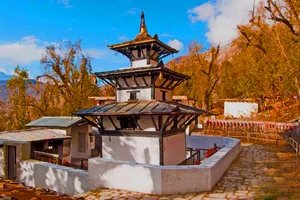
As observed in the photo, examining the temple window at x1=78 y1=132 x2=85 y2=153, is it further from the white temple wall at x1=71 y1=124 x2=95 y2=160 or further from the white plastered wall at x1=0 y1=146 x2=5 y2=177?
the white plastered wall at x1=0 y1=146 x2=5 y2=177

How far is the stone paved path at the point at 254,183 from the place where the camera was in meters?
7.35

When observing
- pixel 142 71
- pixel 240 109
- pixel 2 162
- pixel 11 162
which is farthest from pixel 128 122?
pixel 240 109

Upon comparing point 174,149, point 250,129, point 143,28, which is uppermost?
point 143,28

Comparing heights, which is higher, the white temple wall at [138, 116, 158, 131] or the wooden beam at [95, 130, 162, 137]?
the white temple wall at [138, 116, 158, 131]

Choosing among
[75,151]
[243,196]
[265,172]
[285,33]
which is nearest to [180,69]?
[285,33]

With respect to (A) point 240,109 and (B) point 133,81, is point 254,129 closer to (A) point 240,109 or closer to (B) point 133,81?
(B) point 133,81

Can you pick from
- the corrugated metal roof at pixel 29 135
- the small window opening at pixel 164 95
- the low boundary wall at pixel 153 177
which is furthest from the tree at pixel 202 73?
the low boundary wall at pixel 153 177

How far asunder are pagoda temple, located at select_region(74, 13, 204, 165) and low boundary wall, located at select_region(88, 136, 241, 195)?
295 centimetres

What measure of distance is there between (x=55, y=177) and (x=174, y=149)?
5.84m

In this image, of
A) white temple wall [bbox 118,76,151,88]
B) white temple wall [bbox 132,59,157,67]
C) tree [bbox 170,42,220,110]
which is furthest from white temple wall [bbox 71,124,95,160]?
tree [bbox 170,42,220,110]

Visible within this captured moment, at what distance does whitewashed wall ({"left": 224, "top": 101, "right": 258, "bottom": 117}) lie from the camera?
32269 mm

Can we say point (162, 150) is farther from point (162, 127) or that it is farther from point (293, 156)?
point (293, 156)

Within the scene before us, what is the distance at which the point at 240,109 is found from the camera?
33.2 metres

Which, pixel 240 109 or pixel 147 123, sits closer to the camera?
pixel 147 123
